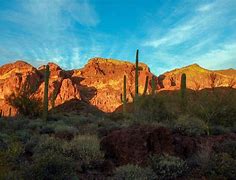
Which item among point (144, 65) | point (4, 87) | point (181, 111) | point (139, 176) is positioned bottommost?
point (139, 176)

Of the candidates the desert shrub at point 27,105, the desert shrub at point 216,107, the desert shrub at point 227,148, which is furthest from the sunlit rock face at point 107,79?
the desert shrub at point 227,148

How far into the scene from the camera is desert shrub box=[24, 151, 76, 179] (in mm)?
6977

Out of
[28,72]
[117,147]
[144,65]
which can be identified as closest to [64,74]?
[28,72]

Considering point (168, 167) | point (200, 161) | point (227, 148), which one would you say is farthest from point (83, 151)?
point (227, 148)

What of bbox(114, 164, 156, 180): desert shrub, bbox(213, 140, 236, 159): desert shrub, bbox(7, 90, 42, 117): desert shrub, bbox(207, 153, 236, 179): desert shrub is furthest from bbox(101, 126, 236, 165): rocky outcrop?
bbox(7, 90, 42, 117): desert shrub

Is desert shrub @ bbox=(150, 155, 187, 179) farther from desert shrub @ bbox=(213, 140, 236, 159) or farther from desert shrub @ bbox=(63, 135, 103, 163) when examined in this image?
desert shrub @ bbox=(213, 140, 236, 159)

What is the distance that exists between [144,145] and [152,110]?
36.3ft

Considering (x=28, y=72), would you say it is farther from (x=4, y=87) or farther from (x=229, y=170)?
(x=229, y=170)

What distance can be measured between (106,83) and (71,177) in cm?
8346

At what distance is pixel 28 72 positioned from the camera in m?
82.0

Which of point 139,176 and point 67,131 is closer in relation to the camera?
point 139,176

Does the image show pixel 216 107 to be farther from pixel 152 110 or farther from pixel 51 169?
pixel 51 169

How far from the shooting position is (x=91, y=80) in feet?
303

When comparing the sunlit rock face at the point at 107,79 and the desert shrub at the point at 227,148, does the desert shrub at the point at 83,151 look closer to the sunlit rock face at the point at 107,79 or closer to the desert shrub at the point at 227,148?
the desert shrub at the point at 227,148
